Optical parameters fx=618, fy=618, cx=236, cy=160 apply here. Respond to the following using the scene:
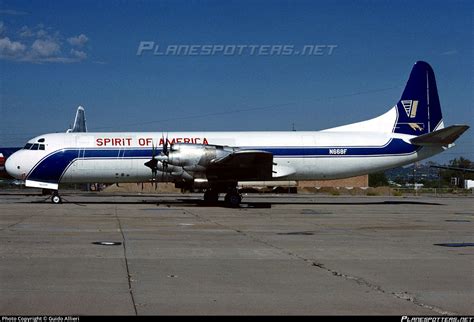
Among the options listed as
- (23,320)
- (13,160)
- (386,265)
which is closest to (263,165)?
(13,160)

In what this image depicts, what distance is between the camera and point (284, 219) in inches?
890

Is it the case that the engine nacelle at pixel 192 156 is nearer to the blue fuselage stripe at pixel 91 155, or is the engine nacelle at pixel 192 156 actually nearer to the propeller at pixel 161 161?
the propeller at pixel 161 161

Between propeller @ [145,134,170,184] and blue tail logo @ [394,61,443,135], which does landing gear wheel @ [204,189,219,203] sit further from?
blue tail logo @ [394,61,443,135]

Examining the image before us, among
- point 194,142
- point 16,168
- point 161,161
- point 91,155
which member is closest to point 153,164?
point 161,161

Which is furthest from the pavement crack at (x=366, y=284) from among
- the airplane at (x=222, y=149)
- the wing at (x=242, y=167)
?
the airplane at (x=222, y=149)

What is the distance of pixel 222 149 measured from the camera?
3008 centimetres

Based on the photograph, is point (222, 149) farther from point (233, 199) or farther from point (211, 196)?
point (211, 196)

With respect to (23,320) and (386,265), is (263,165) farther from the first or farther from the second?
(23,320)

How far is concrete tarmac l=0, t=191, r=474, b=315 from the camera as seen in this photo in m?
7.84

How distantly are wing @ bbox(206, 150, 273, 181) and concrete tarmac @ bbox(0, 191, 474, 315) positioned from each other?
9.28 metres

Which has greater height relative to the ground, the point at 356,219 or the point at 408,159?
the point at 408,159

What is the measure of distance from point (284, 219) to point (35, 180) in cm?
1527

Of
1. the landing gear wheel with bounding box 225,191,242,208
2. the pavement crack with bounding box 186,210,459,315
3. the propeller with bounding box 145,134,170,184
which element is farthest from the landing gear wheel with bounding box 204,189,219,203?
the pavement crack with bounding box 186,210,459,315

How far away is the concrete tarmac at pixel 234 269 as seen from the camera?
784 centimetres
